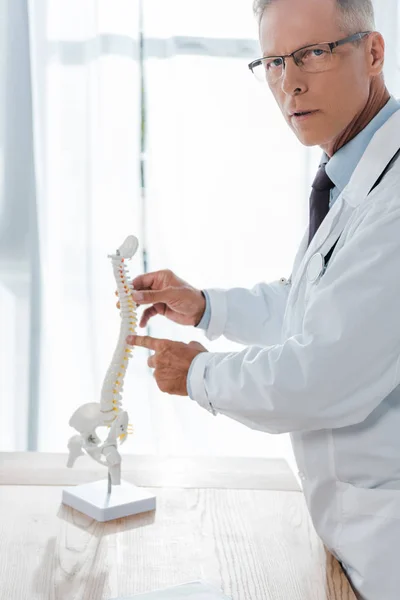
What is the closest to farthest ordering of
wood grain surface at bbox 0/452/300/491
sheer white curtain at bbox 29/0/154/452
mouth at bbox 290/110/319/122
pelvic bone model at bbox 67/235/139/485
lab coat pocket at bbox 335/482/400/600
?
lab coat pocket at bbox 335/482/400/600 < mouth at bbox 290/110/319/122 < pelvic bone model at bbox 67/235/139/485 < wood grain surface at bbox 0/452/300/491 < sheer white curtain at bbox 29/0/154/452

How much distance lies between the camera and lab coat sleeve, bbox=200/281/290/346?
2020 millimetres

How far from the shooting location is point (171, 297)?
6.46 feet

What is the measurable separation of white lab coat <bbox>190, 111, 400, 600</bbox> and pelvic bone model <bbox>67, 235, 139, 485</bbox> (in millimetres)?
258

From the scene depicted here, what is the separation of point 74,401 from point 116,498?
1699mm

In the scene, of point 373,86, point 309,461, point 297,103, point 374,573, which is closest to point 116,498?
point 309,461

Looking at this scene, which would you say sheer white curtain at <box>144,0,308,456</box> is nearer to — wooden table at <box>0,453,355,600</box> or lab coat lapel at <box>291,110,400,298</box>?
wooden table at <box>0,453,355,600</box>

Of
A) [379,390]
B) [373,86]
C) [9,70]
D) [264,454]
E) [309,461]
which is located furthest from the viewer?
[264,454]

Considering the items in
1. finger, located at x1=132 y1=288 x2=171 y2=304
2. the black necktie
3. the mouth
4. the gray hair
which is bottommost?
finger, located at x1=132 y1=288 x2=171 y2=304

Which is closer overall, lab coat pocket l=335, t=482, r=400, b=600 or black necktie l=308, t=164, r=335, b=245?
lab coat pocket l=335, t=482, r=400, b=600

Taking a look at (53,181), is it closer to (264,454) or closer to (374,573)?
(264,454)

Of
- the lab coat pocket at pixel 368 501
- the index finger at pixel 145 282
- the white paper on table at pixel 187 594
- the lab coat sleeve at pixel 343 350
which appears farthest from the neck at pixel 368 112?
the white paper on table at pixel 187 594

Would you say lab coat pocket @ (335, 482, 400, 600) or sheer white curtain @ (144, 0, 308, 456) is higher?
sheer white curtain @ (144, 0, 308, 456)

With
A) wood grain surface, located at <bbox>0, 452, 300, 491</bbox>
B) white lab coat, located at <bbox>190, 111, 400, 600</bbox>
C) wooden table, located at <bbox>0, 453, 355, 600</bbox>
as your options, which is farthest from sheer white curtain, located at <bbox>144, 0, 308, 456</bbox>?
white lab coat, located at <bbox>190, 111, 400, 600</bbox>

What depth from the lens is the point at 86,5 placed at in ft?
10.6
